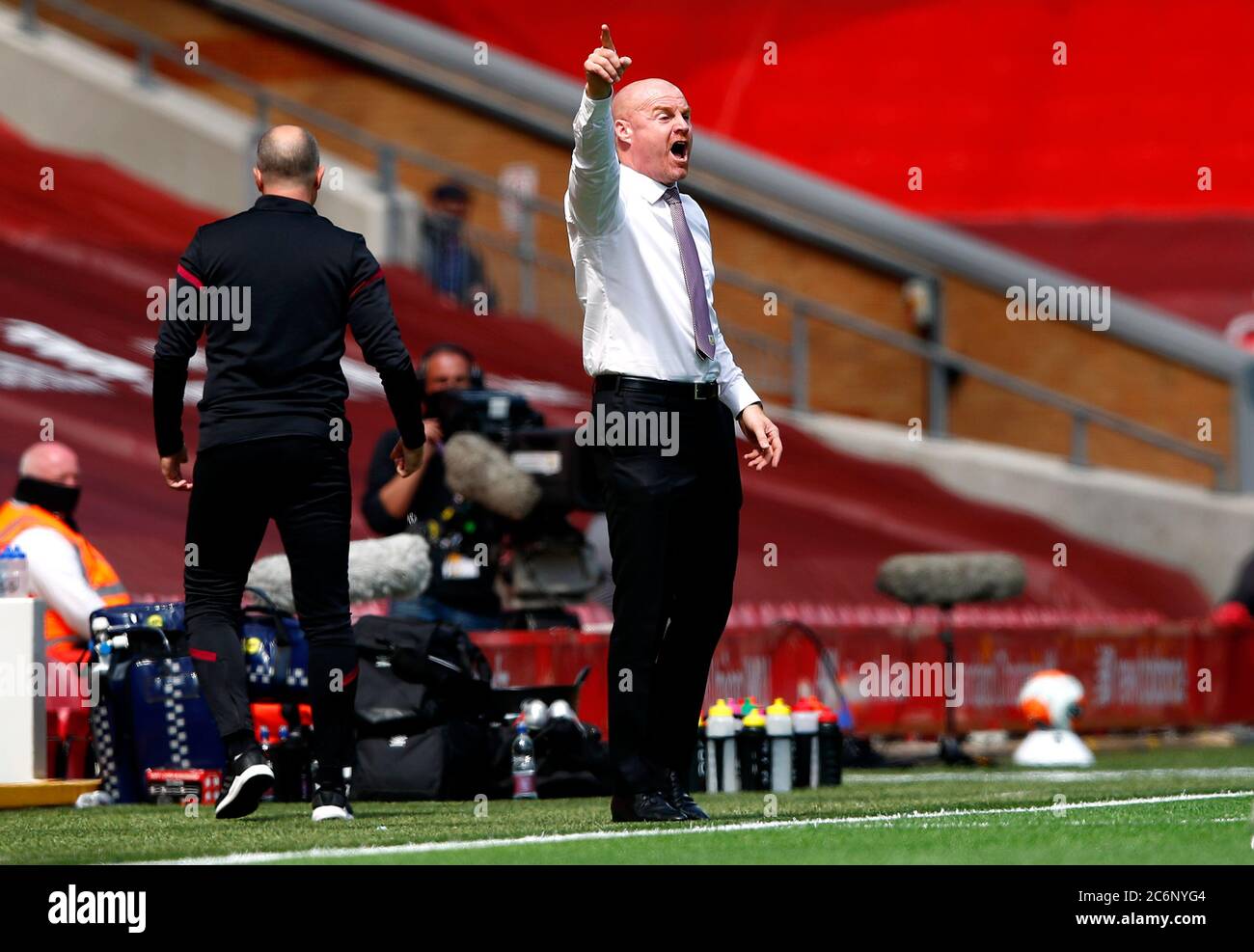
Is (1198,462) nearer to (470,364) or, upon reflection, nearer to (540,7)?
(540,7)

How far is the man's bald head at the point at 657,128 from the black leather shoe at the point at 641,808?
5.76 feet

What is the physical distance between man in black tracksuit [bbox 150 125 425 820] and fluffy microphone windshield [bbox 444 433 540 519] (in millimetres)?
3047

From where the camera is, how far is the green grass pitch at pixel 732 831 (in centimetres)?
565

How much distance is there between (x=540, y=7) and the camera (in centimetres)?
2578

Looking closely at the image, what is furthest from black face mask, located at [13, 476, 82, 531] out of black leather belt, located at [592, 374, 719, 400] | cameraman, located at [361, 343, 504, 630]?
black leather belt, located at [592, 374, 719, 400]

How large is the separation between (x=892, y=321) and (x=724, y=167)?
2.03 metres

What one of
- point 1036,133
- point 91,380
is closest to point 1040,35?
point 1036,133

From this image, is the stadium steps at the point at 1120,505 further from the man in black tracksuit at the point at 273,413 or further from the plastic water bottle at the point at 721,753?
the man in black tracksuit at the point at 273,413

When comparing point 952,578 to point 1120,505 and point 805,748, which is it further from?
point 1120,505

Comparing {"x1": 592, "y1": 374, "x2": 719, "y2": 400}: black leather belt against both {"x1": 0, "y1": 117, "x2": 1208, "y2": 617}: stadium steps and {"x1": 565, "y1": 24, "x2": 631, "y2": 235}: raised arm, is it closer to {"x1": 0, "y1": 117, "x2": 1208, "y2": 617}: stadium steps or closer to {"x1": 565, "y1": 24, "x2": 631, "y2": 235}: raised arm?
{"x1": 565, "y1": 24, "x2": 631, "y2": 235}: raised arm

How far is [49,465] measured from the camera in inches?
388

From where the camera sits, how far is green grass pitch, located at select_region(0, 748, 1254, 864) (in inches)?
223

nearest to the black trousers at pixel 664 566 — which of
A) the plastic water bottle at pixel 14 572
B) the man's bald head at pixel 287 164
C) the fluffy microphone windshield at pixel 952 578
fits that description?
the man's bald head at pixel 287 164

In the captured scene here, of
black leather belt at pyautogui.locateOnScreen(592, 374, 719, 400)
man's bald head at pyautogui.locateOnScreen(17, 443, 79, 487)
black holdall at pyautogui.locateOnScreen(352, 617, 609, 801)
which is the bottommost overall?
black holdall at pyautogui.locateOnScreen(352, 617, 609, 801)
